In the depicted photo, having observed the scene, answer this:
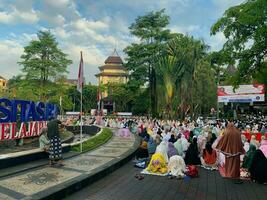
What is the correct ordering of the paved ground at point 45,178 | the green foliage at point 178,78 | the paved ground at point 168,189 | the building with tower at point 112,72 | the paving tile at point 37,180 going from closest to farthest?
the paved ground at point 45,178 → the paving tile at point 37,180 → the paved ground at point 168,189 → the green foliage at point 178,78 → the building with tower at point 112,72

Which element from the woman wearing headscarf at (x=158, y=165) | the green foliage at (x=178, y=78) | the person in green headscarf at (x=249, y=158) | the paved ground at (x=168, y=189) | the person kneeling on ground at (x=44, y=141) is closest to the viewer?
the paved ground at (x=168, y=189)

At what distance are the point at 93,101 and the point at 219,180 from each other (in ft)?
189

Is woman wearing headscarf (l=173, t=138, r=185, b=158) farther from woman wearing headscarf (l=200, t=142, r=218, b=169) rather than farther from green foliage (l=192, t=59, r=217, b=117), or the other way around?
green foliage (l=192, t=59, r=217, b=117)

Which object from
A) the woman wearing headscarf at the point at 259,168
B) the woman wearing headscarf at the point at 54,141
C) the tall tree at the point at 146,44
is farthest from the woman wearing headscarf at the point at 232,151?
the tall tree at the point at 146,44

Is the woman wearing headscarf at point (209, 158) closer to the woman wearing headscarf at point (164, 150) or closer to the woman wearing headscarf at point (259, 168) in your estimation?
the woman wearing headscarf at point (164, 150)

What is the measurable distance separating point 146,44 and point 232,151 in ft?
118

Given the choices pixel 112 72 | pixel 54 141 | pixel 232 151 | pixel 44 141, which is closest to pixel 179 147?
pixel 232 151

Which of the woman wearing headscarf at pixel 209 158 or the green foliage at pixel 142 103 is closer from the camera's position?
the woman wearing headscarf at pixel 209 158

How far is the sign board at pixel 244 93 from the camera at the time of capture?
28.5 m

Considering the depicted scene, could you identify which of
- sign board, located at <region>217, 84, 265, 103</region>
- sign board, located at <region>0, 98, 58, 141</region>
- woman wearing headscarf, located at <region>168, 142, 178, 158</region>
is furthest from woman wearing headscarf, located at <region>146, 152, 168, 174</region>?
sign board, located at <region>217, 84, 265, 103</region>

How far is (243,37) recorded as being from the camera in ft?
41.9

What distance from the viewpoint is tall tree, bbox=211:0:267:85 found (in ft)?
37.8

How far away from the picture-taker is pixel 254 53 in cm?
1273

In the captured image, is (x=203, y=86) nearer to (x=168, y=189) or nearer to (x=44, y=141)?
(x=44, y=141)
